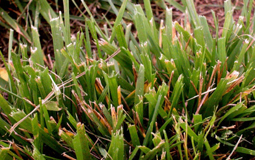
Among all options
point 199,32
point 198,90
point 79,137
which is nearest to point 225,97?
point 198,90

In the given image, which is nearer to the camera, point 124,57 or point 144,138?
point 144,138

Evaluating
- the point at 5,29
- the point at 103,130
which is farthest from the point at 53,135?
the point at 5,29

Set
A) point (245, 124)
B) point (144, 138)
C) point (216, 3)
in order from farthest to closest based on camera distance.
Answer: point (216, 3) < point (245, 124) < point (144, 138)

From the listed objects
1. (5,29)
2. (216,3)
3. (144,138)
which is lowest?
(144,138)

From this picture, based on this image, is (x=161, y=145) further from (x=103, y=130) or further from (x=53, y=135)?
(x=53, y=135)

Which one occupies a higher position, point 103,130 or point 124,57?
point 124,57

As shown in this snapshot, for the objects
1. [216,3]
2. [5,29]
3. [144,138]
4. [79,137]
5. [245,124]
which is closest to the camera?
[79,137]

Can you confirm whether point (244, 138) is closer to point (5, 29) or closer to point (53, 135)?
point (53, 135)

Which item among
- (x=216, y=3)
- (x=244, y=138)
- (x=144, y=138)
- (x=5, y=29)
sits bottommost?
(x=244, y=138)

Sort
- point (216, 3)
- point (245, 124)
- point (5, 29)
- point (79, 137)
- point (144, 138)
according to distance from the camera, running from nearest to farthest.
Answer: point (79, 137) → point (144, 138) → point (245, 124) → point (5, 29) → point (216, 3)
